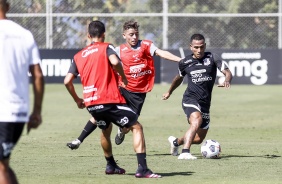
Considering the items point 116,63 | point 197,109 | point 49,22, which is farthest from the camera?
point 49,22

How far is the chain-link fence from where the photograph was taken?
3394cm

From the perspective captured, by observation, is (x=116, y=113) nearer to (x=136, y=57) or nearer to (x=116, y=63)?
(x=116, y=63)

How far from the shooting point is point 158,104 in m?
25.7

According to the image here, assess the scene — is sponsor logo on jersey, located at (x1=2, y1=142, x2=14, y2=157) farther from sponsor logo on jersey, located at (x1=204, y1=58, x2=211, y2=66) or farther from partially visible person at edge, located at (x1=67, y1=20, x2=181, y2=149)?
partially visible person at edge, located at (x1=67, y1=20, x2=181, y2=149)

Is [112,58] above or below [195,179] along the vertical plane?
above

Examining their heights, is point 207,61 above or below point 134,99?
above

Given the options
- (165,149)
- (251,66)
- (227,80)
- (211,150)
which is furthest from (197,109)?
(251,66)

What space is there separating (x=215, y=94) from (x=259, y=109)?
16.1 feet

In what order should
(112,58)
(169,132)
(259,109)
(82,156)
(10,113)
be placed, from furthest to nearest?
(259,109) < (169,132) < (82,156) < (112,58) < (10,113)

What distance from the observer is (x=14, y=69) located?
7.46 meters

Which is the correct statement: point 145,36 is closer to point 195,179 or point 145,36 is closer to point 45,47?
point 45,47

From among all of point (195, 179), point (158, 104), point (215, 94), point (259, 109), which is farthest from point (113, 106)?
point (215, 94)

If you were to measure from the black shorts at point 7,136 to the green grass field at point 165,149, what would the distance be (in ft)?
9.09

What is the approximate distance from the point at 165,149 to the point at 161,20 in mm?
19840
